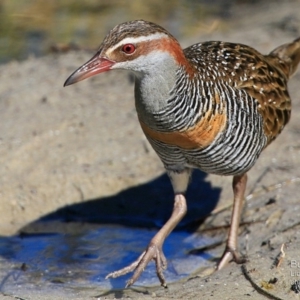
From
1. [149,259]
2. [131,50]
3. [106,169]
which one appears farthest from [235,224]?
[131,50]

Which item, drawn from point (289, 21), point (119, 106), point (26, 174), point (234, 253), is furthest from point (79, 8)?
point (234, 253)

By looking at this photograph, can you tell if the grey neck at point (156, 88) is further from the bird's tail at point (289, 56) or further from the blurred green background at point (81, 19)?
the blurred green background at point (81, 19)

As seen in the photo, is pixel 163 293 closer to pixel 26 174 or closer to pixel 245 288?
pixel 245 288

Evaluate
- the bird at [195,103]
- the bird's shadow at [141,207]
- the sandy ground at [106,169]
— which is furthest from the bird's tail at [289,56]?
the bird's shadow at [141,207]

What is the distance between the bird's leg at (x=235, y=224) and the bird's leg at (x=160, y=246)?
0.42 metres

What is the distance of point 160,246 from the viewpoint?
6.22m

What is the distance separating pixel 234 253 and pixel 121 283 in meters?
0.93

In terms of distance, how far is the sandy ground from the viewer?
605cm

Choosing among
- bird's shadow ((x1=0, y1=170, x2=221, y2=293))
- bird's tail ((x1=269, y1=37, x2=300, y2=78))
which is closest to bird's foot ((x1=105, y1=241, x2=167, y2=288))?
bird's shadow ((x1=0, y1=170, x2=221, y2=293))

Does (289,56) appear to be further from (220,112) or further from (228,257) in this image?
(228,257)

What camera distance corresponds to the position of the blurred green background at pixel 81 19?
11.5m

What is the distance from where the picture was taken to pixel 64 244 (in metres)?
7.27

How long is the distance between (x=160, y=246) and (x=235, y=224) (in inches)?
31.6

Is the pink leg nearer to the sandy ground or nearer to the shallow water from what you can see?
the sandy ground
